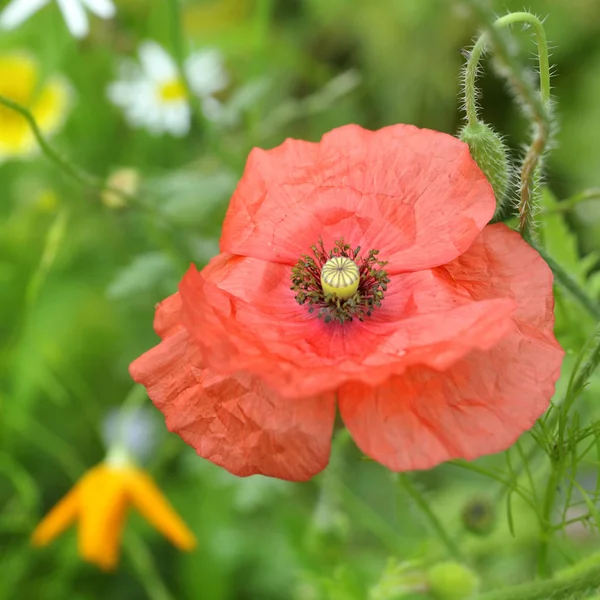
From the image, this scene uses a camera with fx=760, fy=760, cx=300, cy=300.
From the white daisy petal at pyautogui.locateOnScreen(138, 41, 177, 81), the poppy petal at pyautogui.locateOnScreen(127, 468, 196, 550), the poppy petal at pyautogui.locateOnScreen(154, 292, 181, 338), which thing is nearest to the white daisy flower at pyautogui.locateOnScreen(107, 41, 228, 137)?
the white daisy petal at pyautogui.locateOnScreen(138, 41, 177, 81)

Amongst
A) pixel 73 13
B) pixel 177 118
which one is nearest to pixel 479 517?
pixel 73 13

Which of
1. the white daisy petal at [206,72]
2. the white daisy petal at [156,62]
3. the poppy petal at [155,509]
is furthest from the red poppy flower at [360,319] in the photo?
the white daisy petal at [156,62]

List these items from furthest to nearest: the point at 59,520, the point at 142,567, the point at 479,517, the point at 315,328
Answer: the point at 142,567 → the point at 59,520 → the point at 479,517 → the point at 315,328

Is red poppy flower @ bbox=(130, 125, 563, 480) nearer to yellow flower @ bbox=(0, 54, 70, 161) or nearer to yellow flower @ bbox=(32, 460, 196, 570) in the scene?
yellow flower @ bbox=(32, 460, 196, 570)

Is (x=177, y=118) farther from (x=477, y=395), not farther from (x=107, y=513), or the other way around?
(x=477, y=395)

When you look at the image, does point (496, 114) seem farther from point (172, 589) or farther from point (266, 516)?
point (172, 589)

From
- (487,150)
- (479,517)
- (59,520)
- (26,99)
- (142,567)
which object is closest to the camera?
(487,150)
